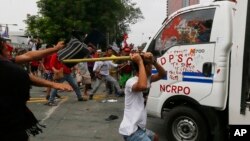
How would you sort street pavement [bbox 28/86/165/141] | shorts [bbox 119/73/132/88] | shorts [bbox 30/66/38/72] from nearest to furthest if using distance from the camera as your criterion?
street pavement [bbox 28/86/165/141]
shorts [bbox 119/73/132/88]
shorts [bbox 30/66/38/72]

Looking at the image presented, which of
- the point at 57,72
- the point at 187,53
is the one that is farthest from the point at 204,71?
the point at 57,72

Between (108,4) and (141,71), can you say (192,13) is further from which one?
(108,4)

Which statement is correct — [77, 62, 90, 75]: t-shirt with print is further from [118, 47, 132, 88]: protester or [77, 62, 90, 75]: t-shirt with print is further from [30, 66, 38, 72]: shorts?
[30, 66, 38, 72]: shorts

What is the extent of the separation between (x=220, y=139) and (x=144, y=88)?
2.45 m

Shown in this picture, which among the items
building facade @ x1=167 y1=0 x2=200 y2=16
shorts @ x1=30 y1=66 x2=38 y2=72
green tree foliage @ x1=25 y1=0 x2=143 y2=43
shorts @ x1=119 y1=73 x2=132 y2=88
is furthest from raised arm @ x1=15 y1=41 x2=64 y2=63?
green tree foliage @ x1=25 y1=0 x2=143 y2=43

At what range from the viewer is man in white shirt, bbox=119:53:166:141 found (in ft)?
13.2

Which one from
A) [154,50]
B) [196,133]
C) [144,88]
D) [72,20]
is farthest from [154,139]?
[72,20]

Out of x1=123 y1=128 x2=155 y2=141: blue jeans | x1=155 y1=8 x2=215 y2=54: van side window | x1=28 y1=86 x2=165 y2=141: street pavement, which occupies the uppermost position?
x1=155 y1=8 x2=215 y2=54: van side window

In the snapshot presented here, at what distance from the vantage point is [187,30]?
21.0 feet

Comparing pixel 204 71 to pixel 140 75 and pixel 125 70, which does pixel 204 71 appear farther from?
pixel 125 70

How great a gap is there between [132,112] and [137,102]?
4.6 inches

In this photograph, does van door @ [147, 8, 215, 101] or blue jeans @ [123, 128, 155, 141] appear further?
van door @ [147, 8, 215, 101]

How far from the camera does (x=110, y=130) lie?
782 centimetres

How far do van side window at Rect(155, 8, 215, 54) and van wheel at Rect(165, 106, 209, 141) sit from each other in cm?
102
